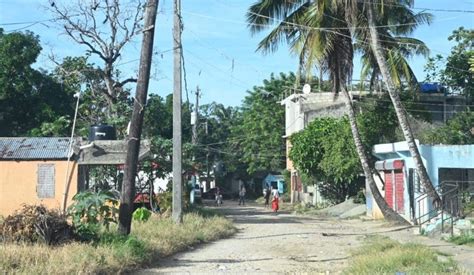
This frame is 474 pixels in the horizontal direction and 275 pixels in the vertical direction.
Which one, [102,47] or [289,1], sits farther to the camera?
[102,47]

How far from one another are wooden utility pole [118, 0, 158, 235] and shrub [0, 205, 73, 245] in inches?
65.3

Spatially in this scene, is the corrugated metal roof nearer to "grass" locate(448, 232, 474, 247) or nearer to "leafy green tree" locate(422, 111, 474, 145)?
"grass" locate(448, 232, 474, 247)

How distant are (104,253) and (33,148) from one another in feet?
36.1

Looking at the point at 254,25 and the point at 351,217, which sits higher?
the point at 254,25

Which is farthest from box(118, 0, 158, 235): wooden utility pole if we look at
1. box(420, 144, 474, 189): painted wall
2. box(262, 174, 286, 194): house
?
box(262, 174, 286, 194): house

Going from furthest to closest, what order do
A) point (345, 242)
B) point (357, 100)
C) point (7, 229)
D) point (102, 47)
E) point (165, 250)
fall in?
point (357, 100), point (102, 47), point (345, 242), point (165, 250), point (7, 229)

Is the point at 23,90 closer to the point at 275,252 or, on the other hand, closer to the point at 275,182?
the point at 275,252

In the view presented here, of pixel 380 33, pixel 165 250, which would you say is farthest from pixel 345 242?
pixel 380 33

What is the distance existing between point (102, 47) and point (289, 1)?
961cm

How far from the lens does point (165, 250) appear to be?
49.4 ft

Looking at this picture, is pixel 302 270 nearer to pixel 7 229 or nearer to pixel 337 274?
pixel 337 274

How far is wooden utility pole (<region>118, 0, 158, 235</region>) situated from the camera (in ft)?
49.4

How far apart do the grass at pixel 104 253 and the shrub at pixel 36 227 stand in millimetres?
508

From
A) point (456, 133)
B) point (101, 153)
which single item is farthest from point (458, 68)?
point (101, 153)
